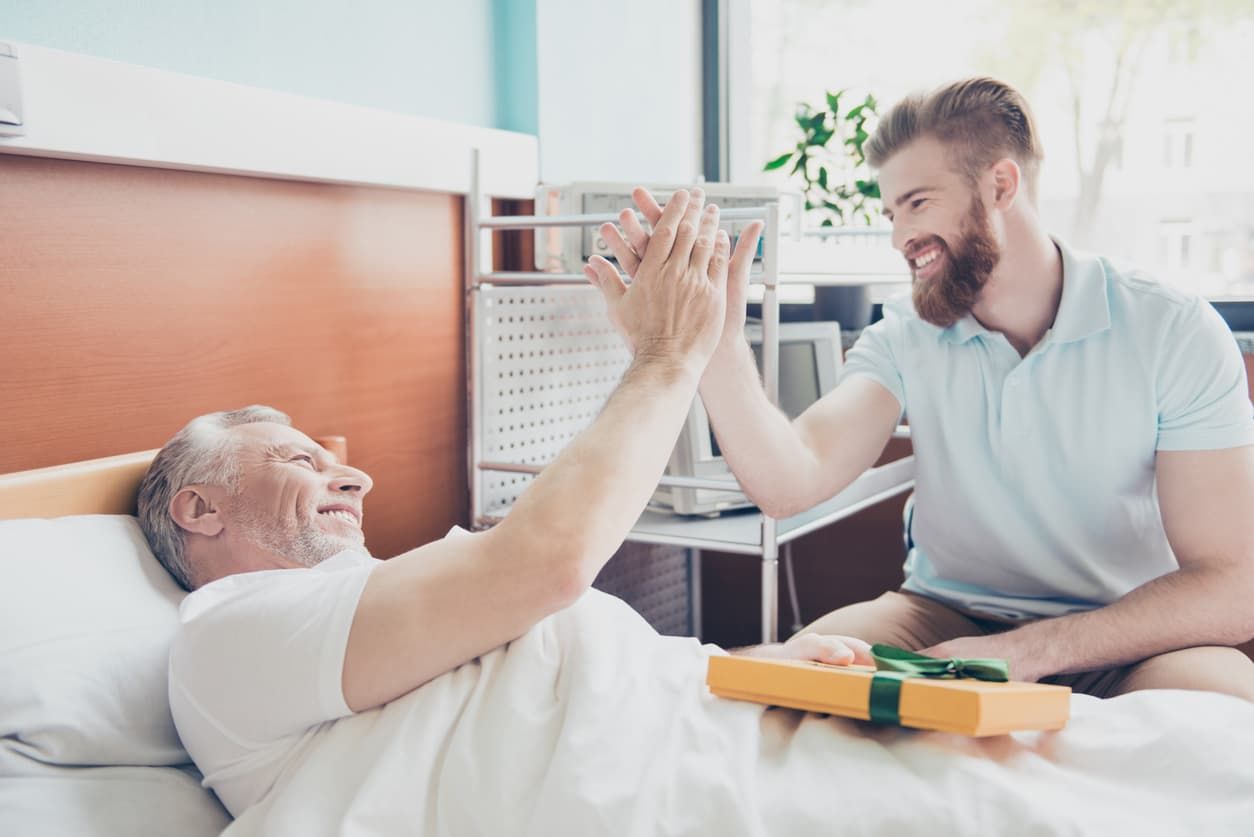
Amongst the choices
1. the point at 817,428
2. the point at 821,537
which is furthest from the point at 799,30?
the point at 817,428

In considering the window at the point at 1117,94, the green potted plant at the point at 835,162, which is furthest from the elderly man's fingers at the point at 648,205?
the green potted plant at the point at 835,162

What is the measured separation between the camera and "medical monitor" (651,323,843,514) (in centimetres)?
203

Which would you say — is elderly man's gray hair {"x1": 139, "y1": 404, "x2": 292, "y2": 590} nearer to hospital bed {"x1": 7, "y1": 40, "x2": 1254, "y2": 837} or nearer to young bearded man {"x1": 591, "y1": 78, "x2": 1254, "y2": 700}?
hospital bed {"x1": 7, "y1": 40, "x2": 1254, "y2": 837}

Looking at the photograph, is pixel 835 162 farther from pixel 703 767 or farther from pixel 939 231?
pixel 703 767

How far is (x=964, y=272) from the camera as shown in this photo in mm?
1665

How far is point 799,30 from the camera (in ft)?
9.71

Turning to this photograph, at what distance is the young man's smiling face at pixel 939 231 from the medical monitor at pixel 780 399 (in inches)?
16.1

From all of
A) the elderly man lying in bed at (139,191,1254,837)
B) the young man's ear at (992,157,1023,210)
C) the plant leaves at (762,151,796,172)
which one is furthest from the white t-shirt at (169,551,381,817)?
the plant leaves at (762,151,796,172)

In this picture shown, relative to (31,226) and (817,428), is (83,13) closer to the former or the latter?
(31,226)

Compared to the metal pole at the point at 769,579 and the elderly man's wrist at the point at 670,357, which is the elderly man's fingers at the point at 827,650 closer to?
the elderly man's wrist at the point at 670,357

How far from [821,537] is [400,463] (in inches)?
43.8

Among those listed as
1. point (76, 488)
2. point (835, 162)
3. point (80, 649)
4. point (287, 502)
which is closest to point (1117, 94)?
point (835, 162)

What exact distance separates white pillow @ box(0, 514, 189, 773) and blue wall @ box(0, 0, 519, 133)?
0.61 m

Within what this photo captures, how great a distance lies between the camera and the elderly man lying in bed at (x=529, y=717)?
2.94ft
